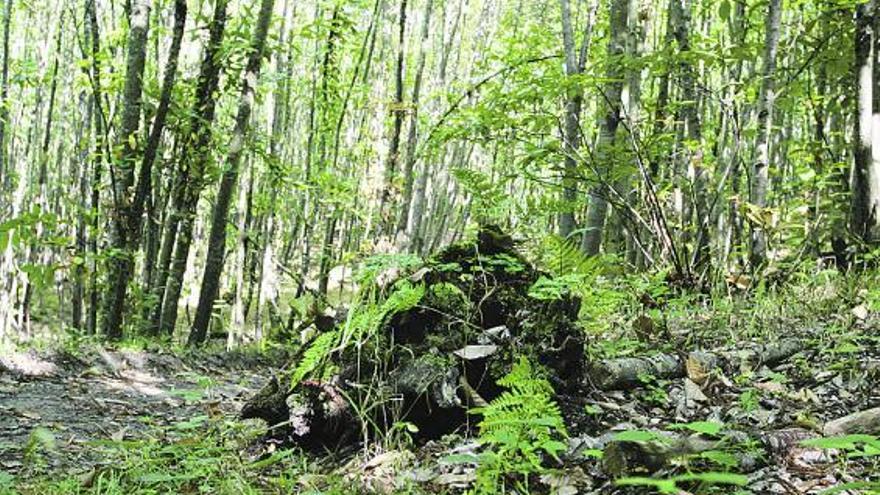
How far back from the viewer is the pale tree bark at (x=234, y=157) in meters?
7.16

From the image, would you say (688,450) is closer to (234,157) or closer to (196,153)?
(234,157)

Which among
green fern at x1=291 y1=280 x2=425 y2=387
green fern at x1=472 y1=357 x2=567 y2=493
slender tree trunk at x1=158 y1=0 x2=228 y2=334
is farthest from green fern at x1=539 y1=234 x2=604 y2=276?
slender tree trunk at x1=158 y1=0 x2=228 y2=334

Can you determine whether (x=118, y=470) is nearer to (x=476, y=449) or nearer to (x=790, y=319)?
(x=476, y=449)

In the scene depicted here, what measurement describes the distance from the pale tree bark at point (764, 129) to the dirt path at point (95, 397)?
379cm

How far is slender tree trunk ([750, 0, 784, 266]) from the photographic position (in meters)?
4.86

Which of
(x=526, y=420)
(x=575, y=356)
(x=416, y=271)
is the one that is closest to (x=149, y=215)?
(x=416, y=271)

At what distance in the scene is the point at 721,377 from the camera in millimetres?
3305

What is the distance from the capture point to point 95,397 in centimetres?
440

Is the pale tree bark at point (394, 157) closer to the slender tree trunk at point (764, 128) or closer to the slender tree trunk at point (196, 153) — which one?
the slender tree trunk at point (196, 153)

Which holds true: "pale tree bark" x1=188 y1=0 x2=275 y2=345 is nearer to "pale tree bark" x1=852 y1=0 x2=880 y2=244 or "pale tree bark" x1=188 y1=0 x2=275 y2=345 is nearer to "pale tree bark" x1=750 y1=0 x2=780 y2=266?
"pale tree bark" x1=750 y1=0 x2=780 y2=266

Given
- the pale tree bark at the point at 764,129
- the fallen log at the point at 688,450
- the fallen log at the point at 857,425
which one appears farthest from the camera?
the pale tree bark at the point at 764,129

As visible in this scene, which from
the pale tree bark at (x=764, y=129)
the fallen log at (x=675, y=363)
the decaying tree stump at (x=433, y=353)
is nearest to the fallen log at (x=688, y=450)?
the decaying tree stump at (x=433, y=353)

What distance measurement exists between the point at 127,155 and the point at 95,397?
2.96 meters

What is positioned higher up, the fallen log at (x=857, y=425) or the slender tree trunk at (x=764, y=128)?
the slender tree trunk at (x=764, y=128)
